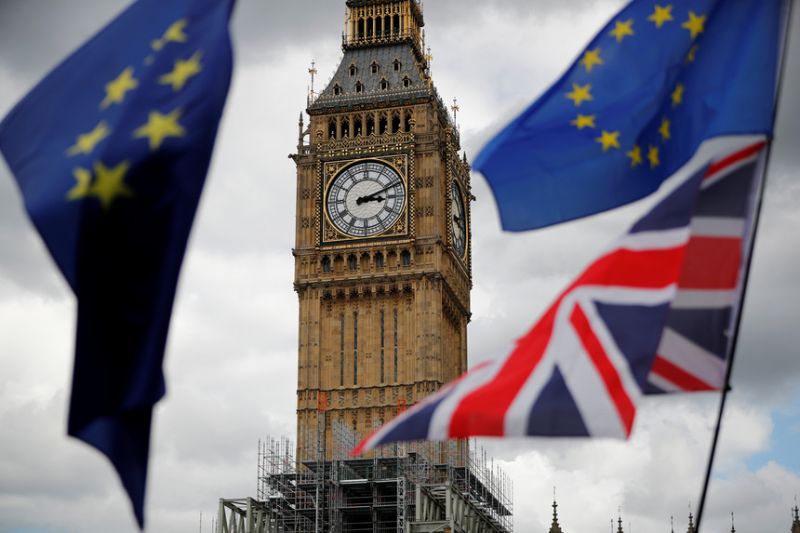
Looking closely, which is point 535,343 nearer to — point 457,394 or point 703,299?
point 457,394

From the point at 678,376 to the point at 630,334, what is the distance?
2.42 feet

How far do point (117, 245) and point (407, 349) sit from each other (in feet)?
231

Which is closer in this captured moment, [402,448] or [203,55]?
[203,55]

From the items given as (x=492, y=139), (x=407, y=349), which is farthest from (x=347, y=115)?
(x=492, y=139)

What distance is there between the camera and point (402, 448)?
291 feet

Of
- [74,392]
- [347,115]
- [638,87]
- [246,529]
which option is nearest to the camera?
[74,392]

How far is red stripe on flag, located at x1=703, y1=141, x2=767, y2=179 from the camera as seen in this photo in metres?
19.5

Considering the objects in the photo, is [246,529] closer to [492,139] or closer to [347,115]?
[347,115]

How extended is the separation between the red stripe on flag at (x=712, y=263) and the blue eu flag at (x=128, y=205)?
226 inches

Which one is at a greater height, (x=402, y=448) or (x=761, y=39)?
(x=402, y=448)

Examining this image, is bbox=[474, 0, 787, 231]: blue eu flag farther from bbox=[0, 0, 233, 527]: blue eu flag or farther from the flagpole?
bbox=[0, 0, 233, 527]: blue eu flag

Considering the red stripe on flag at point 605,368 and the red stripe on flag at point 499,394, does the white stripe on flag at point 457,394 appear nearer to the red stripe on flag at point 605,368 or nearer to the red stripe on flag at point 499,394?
the red stripe on flag at point 499,394

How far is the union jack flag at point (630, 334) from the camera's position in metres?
18.9

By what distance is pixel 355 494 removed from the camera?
289 ft
